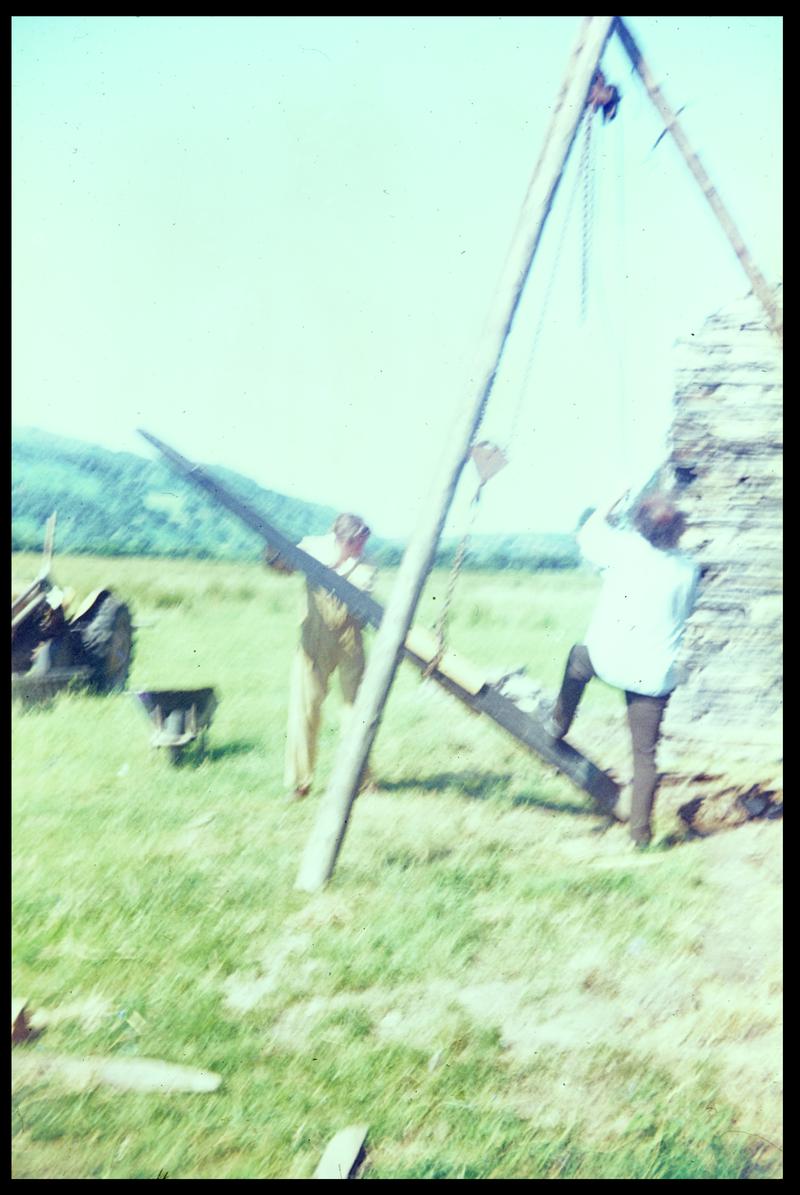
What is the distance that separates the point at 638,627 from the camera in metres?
3.46

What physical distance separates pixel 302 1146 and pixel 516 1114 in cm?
67

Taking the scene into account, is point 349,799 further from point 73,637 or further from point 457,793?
point 73,637

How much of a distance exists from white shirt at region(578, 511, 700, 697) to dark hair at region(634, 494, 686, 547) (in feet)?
0.10

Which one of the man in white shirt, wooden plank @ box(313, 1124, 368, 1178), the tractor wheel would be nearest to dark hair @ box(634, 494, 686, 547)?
the man in white shirt

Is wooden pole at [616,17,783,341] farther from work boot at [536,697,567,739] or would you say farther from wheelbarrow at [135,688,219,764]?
wheelbarrow at [135,688,219,764]

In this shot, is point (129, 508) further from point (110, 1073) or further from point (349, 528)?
point (110, 1073)

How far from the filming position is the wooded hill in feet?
11.0

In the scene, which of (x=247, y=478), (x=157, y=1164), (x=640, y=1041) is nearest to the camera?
(x=157, y=1164)

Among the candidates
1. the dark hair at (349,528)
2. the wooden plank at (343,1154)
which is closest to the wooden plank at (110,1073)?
the wooden plank at (343,1154)

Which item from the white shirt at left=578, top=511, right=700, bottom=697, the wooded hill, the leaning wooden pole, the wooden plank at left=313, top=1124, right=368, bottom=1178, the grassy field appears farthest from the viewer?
the white shirt at left=578, top=511, right=700, bottom=697

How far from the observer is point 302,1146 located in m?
2.93

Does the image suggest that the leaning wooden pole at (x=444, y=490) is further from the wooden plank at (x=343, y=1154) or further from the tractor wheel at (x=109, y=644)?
the tractor wheel at (x=109, y=644)

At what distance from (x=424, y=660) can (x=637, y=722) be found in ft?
2.76
